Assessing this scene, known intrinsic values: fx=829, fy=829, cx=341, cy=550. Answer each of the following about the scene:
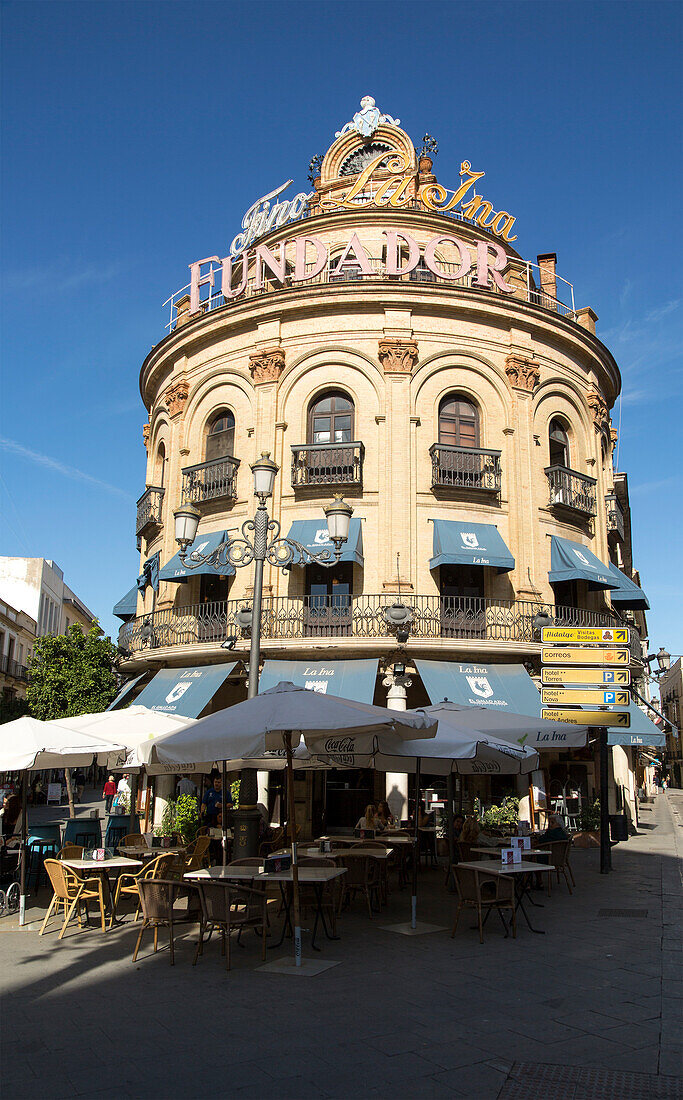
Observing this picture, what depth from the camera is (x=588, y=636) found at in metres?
15.8

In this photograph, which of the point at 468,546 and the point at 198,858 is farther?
the point at 468,546

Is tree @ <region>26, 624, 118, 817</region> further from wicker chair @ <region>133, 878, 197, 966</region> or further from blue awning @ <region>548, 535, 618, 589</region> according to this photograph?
wicker chair @ <region>133, 878, 197, 966</region>

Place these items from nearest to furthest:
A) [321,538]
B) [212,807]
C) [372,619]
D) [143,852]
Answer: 1. [143,852]
2. [212,807]
3. [372,619]
4. [321,538]

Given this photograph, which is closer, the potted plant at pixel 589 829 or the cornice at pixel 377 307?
the potted plant at pixel 589 829

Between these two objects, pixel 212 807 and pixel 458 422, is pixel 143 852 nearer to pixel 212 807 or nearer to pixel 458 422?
pixel 212 807

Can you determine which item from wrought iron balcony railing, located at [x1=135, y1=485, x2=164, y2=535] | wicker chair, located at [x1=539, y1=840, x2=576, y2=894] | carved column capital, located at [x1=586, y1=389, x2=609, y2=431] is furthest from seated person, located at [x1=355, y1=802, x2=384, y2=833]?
carved column capital, located at [x1=586, y1=389, x2=609, y2=431]

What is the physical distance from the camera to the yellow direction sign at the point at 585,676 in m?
15.4

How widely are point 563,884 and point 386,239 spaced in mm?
18312

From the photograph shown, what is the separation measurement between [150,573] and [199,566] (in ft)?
14.0

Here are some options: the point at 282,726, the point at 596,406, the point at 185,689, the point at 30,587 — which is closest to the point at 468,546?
the point at 596,406

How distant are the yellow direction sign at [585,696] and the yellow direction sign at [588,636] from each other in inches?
34.3

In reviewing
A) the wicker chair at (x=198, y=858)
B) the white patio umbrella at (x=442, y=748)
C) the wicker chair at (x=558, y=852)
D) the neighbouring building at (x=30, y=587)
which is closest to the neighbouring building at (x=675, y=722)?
the neighbouring building at (x=30, y=587)

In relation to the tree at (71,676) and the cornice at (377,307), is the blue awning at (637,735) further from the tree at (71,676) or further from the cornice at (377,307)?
the tree at (71,676)

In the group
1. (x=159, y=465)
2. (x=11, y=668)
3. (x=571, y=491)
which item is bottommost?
(x=11, y=668)
